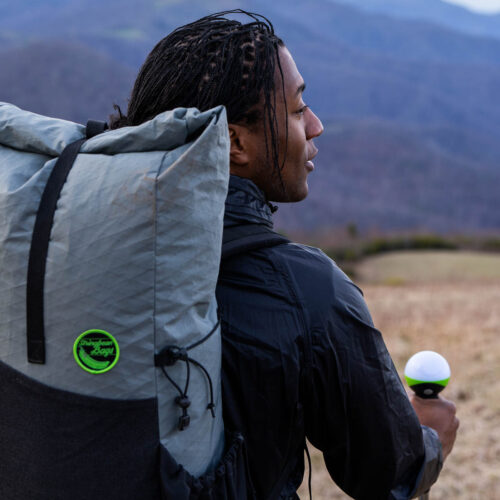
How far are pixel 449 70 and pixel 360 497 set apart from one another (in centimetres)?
18686

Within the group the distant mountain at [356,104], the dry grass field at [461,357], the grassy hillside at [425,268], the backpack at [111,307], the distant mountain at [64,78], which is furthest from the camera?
the distant mountain at [64,78]

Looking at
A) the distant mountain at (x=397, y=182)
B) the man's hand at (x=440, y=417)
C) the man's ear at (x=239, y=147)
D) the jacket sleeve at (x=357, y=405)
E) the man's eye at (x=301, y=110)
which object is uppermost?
the man's eye at (x=301, y=110)

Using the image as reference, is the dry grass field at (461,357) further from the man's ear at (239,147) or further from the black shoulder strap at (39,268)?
the black shoulder strap at (39,268)

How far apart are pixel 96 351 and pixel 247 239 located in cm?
38

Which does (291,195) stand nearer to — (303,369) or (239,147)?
(239,147)

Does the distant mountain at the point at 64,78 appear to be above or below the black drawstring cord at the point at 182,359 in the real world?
below

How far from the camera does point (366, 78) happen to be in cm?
15762

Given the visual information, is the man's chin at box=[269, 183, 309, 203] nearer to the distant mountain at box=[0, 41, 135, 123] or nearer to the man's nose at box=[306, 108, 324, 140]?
the man's nose at box=[306, 108, 324, 140]

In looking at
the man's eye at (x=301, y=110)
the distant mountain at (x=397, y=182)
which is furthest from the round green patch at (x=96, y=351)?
the distant mountain at (x=397, y=182)

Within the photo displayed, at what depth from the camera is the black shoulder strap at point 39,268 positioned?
3.44 feet

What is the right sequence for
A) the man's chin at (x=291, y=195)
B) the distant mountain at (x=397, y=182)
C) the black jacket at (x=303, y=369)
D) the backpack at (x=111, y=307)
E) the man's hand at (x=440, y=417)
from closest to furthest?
the backpack at (x=111, y=307) → the black jacket at (x=303, y=369) → the man's chin at (x=291, y=195) → the man's hand at (x=440, y=417) → the distant mountain at (x=397, y=182)

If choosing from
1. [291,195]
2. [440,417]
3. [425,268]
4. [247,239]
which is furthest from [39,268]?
[425,268]

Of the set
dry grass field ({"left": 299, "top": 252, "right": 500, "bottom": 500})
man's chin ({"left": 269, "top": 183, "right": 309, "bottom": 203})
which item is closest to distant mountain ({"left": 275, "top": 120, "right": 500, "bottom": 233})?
dry grass field ({"left": 299, "top": 252, "right": 500, "bottom": 500})

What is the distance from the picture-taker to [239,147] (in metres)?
1.38
